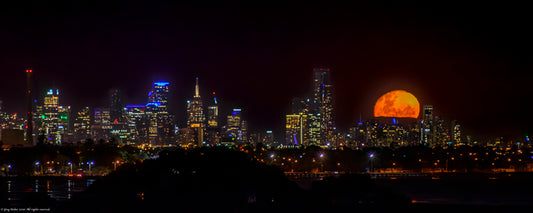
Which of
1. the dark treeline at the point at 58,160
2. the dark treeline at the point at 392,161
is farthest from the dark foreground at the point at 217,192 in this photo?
the dark treeline at the point at 392,161

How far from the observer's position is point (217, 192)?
46.0 metres

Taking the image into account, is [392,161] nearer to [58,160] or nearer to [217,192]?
[58,160]

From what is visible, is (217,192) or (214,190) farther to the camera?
(214,190)

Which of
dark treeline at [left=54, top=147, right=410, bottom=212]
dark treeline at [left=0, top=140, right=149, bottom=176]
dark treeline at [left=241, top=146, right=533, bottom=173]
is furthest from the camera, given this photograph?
dark treeline at [left=241, top=146, right=533, bottom=173]

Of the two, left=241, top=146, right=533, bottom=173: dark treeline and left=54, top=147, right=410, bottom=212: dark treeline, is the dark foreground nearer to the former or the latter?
left=54, top=147, right=410, bottom=212: dark treeline

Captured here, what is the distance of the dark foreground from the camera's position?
146 feet

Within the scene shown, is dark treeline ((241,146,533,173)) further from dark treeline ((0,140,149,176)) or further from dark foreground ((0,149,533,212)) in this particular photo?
dark foreground ((0,149,533,212))

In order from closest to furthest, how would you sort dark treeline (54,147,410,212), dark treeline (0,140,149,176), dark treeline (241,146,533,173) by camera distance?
dark treeline (54,147,410,212)
dark treeline (0,140,149,176)
dark treeline (241,146,533,173)

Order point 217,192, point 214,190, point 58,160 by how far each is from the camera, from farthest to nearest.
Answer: point 58,160 < point 214,190 < point 217,192

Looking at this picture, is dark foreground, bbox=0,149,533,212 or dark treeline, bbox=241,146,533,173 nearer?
dark foreground, bbox=0,149,533,212

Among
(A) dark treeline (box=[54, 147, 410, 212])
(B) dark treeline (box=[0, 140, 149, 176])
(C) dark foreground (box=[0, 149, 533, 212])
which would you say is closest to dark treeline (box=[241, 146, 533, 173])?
(B) dark treeline (box=[0, 140, 149, 176])

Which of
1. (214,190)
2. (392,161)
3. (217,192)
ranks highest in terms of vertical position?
(214,190)

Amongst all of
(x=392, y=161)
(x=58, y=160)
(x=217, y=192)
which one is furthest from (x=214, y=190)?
(x=392, y=161)

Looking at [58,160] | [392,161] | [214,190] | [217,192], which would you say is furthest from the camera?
[392,161]
